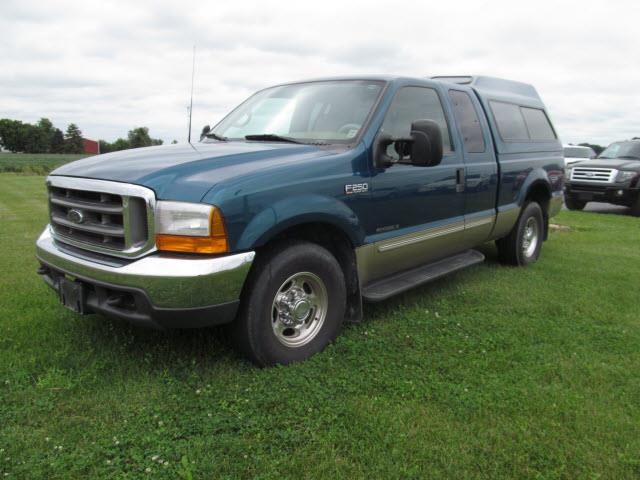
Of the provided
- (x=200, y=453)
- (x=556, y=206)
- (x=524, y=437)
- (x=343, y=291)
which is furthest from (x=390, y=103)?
(x=556, y=206)

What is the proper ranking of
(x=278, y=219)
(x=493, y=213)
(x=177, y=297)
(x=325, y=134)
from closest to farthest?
(x=177, y=297)
(x=278, y=219)
(x=325, y=134)
(x=493, y=213)

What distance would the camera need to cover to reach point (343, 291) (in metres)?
3.64

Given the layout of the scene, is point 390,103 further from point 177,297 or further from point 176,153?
point 177,297

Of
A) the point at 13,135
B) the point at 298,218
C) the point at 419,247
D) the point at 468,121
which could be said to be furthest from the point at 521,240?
the point at 13,135

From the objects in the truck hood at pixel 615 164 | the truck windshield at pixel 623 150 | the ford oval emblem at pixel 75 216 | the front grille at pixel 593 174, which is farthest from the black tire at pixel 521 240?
the truck windshield at pixel 623 150

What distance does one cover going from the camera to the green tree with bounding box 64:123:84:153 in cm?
6738

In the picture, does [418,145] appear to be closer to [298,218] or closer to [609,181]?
[298,218]

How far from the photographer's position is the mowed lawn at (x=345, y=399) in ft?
8.07

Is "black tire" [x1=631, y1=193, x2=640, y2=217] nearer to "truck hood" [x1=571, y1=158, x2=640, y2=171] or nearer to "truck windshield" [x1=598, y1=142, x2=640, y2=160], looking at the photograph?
"truck hood" [x1=571, y1=158, x2=640, y2=171]

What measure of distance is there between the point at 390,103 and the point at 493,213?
6.43 ft

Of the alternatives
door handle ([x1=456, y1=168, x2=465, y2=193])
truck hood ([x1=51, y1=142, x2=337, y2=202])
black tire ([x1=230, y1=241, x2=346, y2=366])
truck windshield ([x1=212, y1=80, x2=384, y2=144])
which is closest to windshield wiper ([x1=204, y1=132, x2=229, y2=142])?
truck windshield ([x1=212, y1=80, x2=384, y2=144])

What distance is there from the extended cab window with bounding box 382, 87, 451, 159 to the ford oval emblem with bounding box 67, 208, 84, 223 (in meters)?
2.18

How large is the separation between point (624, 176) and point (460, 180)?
929 centimetres

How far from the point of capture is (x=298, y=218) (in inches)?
127
